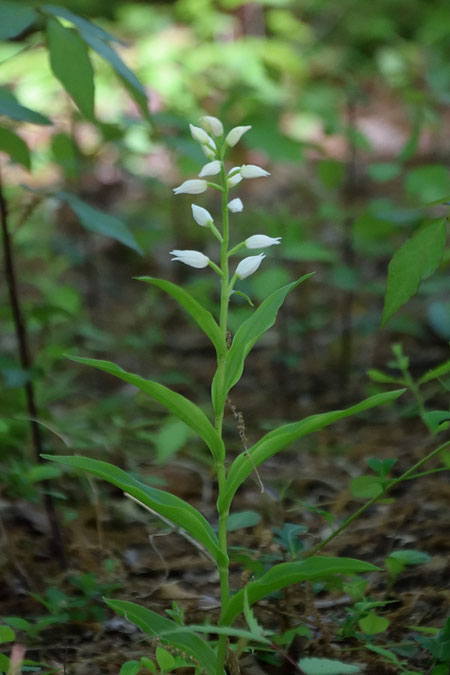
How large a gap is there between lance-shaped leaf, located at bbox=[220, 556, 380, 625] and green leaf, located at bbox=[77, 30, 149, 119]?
806 mm

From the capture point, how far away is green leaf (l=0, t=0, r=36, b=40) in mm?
1143

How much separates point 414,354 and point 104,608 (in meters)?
1.49

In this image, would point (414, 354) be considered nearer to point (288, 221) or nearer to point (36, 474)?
point (288, 221)

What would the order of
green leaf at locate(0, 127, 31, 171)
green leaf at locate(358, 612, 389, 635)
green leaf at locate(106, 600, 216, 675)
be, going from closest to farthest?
green leaf at locate(106, 600, 216, 675) < green leaf at locate(358, 612, 389, 635) < green leaf at locate(0, 127, 31, 171)

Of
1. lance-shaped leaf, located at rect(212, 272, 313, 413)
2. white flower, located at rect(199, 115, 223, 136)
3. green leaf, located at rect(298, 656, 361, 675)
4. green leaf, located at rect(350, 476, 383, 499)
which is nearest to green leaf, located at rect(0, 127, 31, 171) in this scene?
white flower, located at rect(199, 115, 223, 136)

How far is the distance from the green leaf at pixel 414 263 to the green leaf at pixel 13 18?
0.67m

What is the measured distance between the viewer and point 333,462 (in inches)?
75.3

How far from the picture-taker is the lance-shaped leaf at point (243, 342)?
0.97 metres

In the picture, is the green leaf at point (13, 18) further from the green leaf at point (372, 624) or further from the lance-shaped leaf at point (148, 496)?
the green leaf at point (372, 624)

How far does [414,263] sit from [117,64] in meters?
0.58

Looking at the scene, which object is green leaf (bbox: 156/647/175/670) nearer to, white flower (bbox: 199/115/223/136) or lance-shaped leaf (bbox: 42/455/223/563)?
lance-shaped leaf (bbox: 42/455/223/563)

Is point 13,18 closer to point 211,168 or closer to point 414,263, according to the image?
point 211,168

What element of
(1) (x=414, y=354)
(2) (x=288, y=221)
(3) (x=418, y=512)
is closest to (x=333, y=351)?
(1) (x=414, y=354)

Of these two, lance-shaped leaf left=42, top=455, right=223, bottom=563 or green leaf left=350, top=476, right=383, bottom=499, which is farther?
green leaf left=350, top=476, right=383, bottom=499
